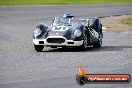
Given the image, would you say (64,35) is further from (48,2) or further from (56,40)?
(48,2)

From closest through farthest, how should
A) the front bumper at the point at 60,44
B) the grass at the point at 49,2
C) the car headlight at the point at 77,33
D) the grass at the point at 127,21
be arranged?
the front bumper at the point at 60,44 < the car headlight at the point at 77,33 < the grass at the point at 127,21 < the grass at the point at 49,2

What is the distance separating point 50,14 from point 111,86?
27.3m

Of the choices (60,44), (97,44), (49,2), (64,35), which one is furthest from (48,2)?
(60,44)

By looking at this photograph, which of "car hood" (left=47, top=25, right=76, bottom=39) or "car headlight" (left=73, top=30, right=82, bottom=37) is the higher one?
"car hood" (left=47, top=25, right=76, bottom=39)

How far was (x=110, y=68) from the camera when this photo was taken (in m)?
13.9

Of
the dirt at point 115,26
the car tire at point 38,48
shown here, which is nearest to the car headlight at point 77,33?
the car tire at point 38,48

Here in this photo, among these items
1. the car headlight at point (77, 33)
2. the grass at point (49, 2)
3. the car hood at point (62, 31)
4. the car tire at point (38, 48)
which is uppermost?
the car hood at point (62, 31)

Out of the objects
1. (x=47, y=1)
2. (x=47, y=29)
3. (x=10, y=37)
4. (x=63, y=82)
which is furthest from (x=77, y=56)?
(x=47, y=1)

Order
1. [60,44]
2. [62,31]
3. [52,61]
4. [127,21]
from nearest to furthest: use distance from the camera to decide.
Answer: [52,61]
[60,44]
[62,31]
[127,21]

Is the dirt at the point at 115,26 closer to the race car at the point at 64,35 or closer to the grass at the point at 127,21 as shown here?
the grass at the point at 127,21

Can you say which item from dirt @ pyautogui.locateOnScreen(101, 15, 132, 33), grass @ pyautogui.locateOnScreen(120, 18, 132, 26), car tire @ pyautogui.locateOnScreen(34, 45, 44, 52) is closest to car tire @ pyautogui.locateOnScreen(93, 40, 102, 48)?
car tire @ pyautogui.locateOnScreen(34, 45, 44, 52)

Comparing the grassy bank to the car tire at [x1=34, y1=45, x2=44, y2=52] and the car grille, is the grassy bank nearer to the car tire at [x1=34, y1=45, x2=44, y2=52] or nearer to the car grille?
the car tire at [x1=34, y1=45, x2=44, y2=52]

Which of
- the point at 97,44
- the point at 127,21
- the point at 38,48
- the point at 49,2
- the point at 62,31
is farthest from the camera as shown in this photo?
the point at 49,2

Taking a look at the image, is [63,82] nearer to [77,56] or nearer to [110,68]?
[110,68]
